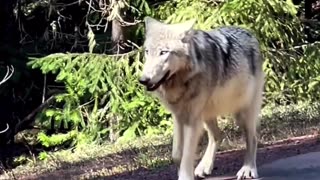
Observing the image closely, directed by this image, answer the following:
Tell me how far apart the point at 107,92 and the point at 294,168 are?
30.5 ft

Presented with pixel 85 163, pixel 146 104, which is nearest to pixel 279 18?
pixel 146 104

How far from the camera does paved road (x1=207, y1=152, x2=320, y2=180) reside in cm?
755

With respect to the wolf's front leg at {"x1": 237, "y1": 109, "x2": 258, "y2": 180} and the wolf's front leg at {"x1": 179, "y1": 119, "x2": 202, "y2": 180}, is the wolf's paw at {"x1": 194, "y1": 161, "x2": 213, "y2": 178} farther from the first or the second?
the wolf's front leg at {"x1": 179, "y1": 119, "x2": 202, "y2": 180}

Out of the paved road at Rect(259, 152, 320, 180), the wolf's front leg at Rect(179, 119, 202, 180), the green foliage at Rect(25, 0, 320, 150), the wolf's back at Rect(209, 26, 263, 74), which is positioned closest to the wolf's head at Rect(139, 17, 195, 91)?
the wolf's front leg at Rect(179, 119, 202, 180)

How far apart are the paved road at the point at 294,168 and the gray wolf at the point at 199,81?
0.20 meters

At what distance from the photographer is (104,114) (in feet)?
56.6

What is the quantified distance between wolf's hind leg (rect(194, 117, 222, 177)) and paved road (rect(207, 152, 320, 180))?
33cm

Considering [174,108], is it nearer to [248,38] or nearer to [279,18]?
[248,38]

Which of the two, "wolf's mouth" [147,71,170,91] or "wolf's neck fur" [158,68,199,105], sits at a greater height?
"wolf's mouth" [147,71,170,91]

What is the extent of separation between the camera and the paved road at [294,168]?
24.8 feet

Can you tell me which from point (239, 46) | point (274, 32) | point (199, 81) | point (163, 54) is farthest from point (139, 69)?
point (163, 54)

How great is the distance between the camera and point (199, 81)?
741 centimetres

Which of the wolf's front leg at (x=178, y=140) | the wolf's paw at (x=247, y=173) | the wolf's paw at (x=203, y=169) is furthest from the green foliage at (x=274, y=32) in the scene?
the wolf's front leg at (x=178, y=140)

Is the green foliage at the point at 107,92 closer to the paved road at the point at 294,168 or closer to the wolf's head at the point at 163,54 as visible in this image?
the paved road at the point at 294,168
